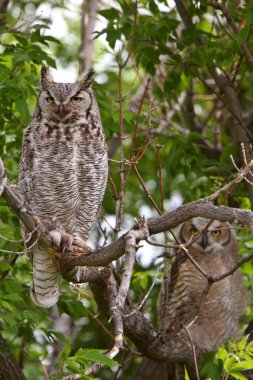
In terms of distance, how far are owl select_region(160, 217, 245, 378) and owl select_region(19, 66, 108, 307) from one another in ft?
5.24

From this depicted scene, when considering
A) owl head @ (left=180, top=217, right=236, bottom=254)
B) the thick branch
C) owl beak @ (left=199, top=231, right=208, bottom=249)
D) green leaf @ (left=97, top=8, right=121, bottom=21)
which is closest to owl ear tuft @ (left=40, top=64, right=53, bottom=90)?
green leaf @ (left=97, top=8, right=121, bottom=21)

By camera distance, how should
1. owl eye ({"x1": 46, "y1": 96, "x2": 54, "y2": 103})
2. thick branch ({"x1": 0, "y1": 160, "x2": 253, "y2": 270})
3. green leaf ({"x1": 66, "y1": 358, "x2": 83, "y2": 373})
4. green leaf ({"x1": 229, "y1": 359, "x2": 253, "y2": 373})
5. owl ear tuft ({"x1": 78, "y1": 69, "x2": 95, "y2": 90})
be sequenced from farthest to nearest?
owl ear tuft ({"x1": 78, "y1": 69, "x2": 95, "y2": 90}) < owl eye ({"x1": 46, "y1": 96, "x2": 54, "y2": 103}) < green leaf ({"x1": 229, "y1": 359, "x2": 253, "y2": 373}) < green leaf ({"x1": 66, "y1": 358, "x2": 83, "y2": 373}) < thick branch ({"x1": 0, "y1": 160, "x2": 253, "y2": 270})

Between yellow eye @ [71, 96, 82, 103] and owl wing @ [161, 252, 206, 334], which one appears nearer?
yellow eye @ [71, 96, 82, 103]

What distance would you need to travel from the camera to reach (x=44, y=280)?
14.7 feet

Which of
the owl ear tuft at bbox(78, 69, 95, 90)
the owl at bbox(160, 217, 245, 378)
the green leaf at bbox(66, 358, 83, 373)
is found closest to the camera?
the green leaf at bbox(66, 358, 83, 373)

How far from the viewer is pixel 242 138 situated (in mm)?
5223

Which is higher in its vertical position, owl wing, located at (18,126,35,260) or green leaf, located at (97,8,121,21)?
green leaf, located at (97,8,121,21)

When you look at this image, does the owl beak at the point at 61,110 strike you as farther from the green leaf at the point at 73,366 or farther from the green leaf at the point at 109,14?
the green leaf at the point at 73,366

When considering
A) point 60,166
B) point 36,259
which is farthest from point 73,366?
point 60,166

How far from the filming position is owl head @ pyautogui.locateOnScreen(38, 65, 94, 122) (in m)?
4.41

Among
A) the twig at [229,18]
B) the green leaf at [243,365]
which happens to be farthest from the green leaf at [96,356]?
the twig at [229,18]

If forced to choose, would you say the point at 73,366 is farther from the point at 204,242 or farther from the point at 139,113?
the point at 204,242

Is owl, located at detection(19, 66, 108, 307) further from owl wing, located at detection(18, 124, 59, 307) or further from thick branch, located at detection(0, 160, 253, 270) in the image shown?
thick branch, located at detection(0, 160, 253, 270)

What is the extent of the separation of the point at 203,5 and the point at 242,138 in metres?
0.94
